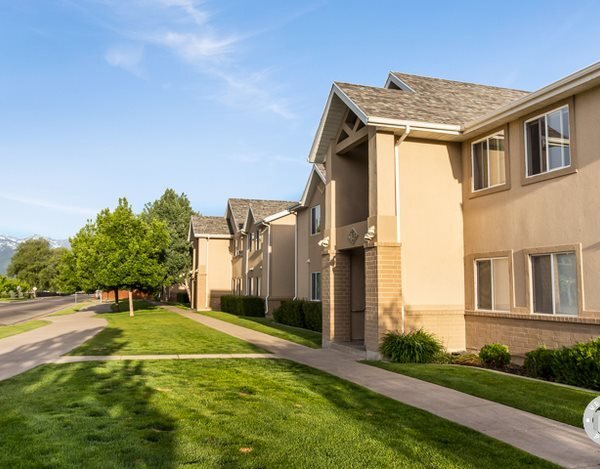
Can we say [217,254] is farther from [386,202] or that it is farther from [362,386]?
[362,386]

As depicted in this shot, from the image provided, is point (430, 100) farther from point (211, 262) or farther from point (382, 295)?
point (211, 262)

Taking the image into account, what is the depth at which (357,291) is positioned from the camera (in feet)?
58.4

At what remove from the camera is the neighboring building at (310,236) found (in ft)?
84.5

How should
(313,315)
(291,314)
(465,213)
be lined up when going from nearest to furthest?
(465,213), (313,315), (291,314)

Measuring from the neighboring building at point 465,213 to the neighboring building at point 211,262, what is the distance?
26368 mm

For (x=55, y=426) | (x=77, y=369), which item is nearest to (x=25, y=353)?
(x=77, y=369)

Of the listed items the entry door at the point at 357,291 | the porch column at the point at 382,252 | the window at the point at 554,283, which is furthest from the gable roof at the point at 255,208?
the window at the point at 554,283

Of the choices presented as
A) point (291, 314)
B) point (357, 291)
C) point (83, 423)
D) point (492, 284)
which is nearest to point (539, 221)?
point (492, 284)

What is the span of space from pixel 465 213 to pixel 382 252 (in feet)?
10.2

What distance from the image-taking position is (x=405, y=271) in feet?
47.0

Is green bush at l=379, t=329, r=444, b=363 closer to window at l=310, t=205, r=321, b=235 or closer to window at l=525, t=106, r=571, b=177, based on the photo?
window at l=525, t=106, r=571, b=177

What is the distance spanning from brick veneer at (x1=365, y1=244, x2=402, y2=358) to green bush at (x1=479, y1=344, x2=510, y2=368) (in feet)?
7.64

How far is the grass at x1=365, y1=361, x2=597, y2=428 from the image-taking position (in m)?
7.91

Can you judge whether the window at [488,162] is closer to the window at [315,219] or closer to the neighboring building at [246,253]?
the window at [315,219]
